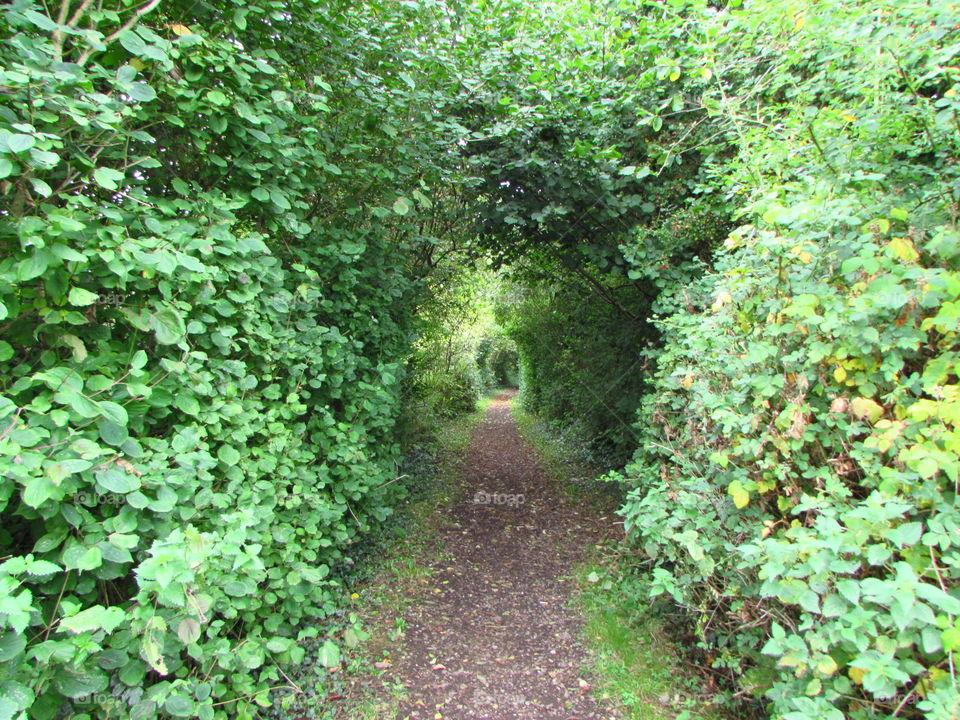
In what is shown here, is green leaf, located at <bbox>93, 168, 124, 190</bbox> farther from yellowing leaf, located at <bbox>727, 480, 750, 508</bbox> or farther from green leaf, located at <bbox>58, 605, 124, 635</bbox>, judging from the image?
yellowing leaf, located at <bbox>727, 480, 750, 508</bbox>

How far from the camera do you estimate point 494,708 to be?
3064mm

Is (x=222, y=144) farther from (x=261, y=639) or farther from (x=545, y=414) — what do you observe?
(x=545, y=414)

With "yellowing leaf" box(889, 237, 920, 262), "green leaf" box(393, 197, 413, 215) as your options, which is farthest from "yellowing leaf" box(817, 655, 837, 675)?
"green leaf" box(393, 197, 413, 215)

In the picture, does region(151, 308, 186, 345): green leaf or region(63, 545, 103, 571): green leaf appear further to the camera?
region(151, 308, 186, 345): green leaf

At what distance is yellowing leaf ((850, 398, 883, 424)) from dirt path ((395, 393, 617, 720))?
2.36 meters

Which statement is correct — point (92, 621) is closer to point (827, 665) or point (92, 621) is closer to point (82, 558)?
point (82, 558)

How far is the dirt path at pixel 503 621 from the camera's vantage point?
312cm

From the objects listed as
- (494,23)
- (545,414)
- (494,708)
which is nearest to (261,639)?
(494,708)

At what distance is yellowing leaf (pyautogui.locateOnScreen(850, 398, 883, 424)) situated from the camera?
1928 mm

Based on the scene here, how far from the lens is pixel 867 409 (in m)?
1.94

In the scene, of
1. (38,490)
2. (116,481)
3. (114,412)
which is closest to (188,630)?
(116,481)

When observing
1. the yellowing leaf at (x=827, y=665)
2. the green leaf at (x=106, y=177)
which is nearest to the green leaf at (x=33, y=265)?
the green leaf at (x=106, y=177)

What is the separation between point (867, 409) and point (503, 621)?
128 inches

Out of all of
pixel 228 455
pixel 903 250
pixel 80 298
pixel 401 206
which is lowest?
pixel 228 455
